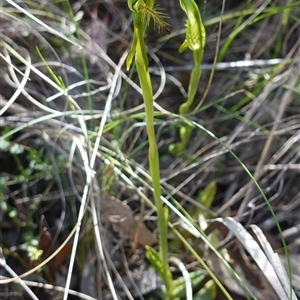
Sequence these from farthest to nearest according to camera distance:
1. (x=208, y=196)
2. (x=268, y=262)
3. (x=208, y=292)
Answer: (x=208, y=196)
(x=208, y=292)
(x=268, y=262)

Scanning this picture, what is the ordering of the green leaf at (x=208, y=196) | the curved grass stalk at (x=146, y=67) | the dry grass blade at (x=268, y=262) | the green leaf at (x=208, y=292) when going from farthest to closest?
1. the green leaf at (x=208, y=196)
2. the green leaf at (x=208, y=292)
3. the dry grass blade at (x=268, y=262)
4. the curved grass stalk at (x=146, y=67)

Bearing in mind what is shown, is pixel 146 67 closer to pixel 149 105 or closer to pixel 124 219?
pixel 149 105

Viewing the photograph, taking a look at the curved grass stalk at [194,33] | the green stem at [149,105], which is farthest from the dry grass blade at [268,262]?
the curved grass stalk at [194,33]

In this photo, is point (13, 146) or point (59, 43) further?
point (59, 43)

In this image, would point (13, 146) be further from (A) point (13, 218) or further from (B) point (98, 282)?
(B) point (98, 282)

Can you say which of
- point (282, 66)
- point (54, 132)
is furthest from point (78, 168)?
point (282, 66)

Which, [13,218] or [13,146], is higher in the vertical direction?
[13,146]

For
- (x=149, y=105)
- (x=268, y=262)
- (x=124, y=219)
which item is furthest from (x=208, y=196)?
(x=149, y=105)

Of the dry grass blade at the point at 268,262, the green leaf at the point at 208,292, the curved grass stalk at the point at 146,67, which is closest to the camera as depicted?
the curved grass stalk at the point at 146,67

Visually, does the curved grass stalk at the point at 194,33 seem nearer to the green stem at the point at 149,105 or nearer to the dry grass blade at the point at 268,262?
the green stem at the point at 149,105

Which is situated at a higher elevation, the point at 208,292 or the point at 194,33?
the point at 194,33

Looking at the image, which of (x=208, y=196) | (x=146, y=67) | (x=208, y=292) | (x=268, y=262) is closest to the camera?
(x=146, y=67)
